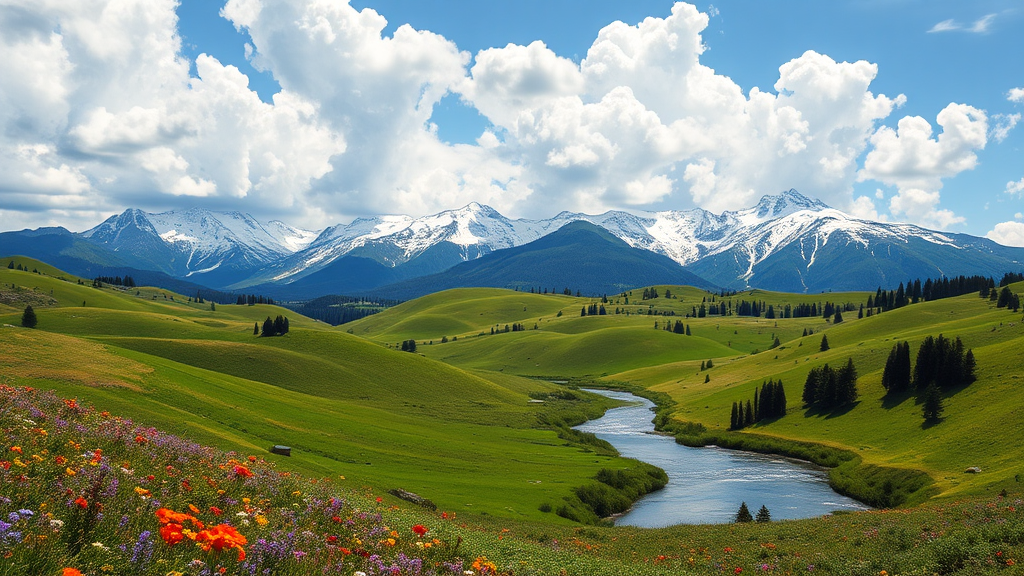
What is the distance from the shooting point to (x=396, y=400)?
10819cm

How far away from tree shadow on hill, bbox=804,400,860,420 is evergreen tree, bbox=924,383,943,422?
60.0 feet

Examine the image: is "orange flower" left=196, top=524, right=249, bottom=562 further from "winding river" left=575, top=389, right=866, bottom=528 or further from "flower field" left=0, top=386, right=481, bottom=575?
"winding river" left=575, top=389, right=866, bottom=528

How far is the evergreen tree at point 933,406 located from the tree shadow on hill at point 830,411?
1829 cm

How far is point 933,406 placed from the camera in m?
75.3

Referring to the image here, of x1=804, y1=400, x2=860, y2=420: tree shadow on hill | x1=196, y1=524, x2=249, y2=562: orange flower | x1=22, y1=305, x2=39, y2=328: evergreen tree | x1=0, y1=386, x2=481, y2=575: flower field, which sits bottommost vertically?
x1=804, y1=400, x2=860, y2=420: tree shadow on hill

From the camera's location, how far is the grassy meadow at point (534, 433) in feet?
85.8

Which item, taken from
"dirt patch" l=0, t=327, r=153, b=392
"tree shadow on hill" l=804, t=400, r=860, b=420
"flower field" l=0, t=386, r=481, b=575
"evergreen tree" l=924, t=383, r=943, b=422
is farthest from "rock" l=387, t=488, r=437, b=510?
"tree shadow on hill" l=804, t=400, r=860, b=420

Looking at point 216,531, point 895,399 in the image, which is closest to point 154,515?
point 216,531

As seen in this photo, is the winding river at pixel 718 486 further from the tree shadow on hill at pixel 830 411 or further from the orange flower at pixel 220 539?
the orange flower at pixel 220 539

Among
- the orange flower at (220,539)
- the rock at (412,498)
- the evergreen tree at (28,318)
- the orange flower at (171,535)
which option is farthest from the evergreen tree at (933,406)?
the evergreen tree at (28,318)

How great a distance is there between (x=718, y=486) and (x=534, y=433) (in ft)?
117

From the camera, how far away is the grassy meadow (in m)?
26.1

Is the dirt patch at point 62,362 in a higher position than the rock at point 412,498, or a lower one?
higher

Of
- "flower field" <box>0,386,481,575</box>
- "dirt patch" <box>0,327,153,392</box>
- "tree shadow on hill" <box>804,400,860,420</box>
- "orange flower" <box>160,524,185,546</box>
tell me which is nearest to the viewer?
"orange flower" <box>160,524,185,546</box>
